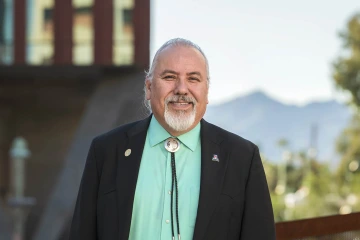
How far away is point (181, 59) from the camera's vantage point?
241 centimetres

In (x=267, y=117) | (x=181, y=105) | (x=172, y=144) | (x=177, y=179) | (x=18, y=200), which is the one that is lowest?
(x=18, y=200)

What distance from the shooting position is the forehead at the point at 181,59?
7.88ft

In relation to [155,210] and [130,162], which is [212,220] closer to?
[155,210]

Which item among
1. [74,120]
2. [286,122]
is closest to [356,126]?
[74,120]

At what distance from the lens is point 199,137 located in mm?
2527

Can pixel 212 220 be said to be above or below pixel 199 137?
below

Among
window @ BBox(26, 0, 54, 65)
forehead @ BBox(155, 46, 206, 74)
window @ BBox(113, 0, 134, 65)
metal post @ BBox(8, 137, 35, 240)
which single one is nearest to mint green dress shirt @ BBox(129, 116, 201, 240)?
forehead @ BBox(155, 46, 206, 74)

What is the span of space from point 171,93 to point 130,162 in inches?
12.5

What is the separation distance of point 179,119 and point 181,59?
0.75 ft

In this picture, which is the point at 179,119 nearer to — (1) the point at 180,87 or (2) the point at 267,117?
(1) the point at 180,87

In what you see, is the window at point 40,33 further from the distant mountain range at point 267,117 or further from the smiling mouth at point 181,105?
the distant mountain range at point 267,117

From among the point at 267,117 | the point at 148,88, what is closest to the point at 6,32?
the point at 148,88

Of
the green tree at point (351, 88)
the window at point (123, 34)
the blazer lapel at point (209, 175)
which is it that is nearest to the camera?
the blazer lapel at point (209, 175)

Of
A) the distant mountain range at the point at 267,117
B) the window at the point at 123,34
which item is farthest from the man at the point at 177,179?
the distant mountain range at the point at 267,117
